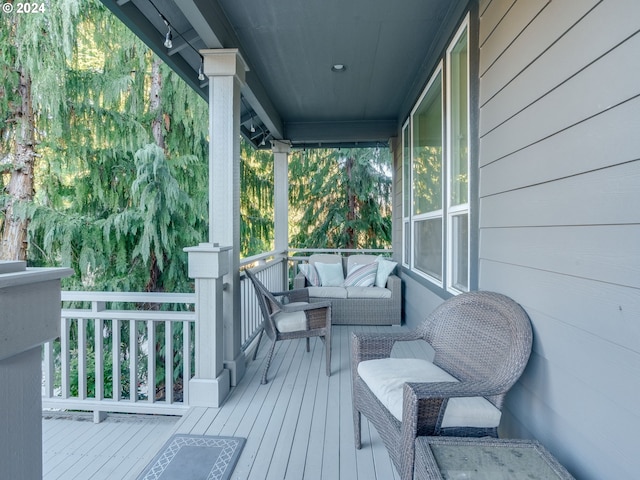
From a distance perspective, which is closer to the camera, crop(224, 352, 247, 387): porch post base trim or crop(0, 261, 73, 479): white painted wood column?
crop(0, 261, 73, 479): white painted wood column

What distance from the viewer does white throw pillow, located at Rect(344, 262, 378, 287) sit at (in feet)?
15.7

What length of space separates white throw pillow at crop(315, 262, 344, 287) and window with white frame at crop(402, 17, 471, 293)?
1.18 m

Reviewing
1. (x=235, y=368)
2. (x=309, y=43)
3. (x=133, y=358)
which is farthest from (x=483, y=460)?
(x=309, y=43)

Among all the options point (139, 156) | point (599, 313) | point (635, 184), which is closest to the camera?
point (635, 184)

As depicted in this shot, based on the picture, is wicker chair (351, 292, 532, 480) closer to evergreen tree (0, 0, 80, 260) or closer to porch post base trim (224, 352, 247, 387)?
porch post base trim (224, 352, 247, 387)

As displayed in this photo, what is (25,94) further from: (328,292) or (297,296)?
(328,292)

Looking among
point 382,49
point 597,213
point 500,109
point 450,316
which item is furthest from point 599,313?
point 382,49

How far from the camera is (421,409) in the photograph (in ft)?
4.34

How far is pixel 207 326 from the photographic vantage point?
251 centimetres

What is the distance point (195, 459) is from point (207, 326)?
86cm

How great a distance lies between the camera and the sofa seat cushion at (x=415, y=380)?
56.8 inches

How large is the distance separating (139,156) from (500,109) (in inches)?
162

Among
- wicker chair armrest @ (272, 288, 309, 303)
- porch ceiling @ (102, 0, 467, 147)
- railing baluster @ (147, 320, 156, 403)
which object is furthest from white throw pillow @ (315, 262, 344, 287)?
railing baluster @ (147, 320, 156, 403)

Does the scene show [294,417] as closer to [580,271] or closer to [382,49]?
[580,271]
